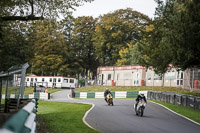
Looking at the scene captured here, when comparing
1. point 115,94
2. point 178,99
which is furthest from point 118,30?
point 178,99

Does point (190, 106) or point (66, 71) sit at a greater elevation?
point (66, 71)

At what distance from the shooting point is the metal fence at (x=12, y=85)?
10867 millimetres

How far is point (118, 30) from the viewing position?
60250 mm

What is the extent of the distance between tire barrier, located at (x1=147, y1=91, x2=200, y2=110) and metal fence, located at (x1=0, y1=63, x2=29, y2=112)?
1463cm

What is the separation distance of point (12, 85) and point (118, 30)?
49.6 m

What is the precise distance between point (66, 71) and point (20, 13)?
164 ft

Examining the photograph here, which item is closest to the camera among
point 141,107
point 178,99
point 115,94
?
point 141,107

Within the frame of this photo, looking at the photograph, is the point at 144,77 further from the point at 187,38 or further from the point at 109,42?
the point at 187,38

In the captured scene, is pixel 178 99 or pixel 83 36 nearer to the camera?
pixel 178 99

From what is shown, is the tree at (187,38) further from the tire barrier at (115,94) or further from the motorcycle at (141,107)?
the tire barrier at (115,94)

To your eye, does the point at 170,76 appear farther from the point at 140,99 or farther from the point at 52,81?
the point at 52,81

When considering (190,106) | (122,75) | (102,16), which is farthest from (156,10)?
(102,16)

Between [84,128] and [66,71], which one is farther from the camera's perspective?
[66,71]

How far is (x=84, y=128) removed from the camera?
12.2 m
